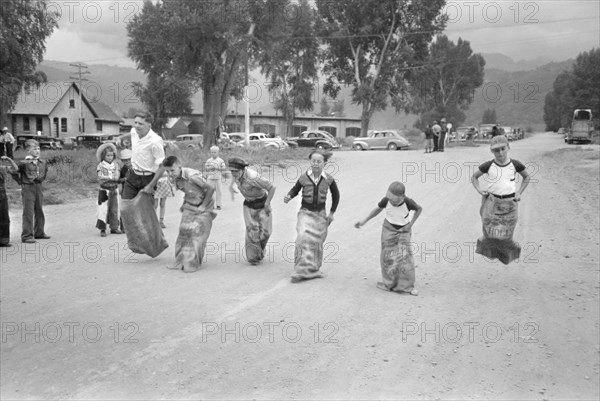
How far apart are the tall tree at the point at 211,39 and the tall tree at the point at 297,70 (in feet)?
73.4

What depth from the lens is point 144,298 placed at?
704 cm

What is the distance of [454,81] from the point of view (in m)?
86.3

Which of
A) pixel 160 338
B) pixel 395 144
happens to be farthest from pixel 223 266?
pixel 395 144

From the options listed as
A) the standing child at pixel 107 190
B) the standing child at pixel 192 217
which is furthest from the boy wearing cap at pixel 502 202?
the standing child at pixel 107 190

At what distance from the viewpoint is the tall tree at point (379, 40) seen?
176 ft

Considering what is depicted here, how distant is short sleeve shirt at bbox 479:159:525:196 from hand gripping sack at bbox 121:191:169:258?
4.72 m

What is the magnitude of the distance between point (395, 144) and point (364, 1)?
18.6 m

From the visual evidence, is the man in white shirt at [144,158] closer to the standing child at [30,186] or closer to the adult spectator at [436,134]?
the standing child at [30,186]

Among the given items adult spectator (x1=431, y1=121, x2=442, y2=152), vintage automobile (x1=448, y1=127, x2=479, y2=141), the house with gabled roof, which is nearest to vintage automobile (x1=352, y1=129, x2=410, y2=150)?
adult spectator (x1=431, y1=121, x2=442, y2=152)

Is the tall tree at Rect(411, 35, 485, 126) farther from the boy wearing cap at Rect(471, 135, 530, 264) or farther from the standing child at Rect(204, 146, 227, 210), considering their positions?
the boy wearing cap at Rect(471, 135, 530, 264)

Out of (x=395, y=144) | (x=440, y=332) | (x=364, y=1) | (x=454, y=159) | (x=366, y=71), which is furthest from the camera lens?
(x=366, y=71)

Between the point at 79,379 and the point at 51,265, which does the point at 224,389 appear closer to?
the point at 79,379

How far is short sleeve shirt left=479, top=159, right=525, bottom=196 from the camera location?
7.94m

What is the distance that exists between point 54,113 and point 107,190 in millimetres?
59766
